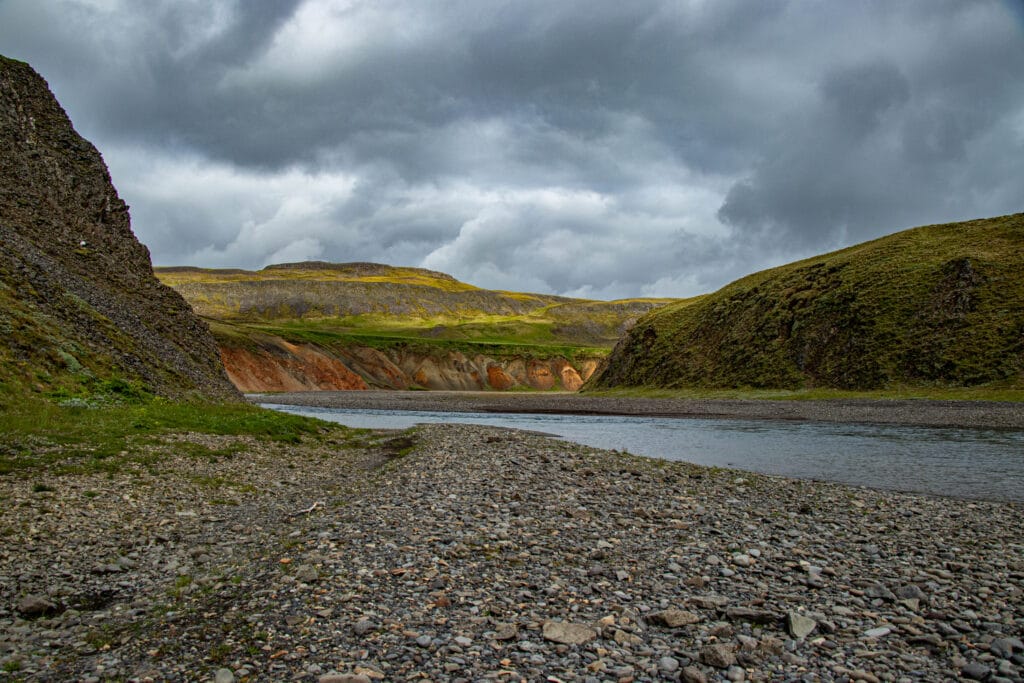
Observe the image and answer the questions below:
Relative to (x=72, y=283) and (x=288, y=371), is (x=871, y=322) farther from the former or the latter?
(x=288, y=371)

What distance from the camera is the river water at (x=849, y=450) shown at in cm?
2031

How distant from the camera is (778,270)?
319 feet

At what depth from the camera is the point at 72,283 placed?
3409cm

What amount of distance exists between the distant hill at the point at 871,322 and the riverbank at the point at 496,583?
177 feet

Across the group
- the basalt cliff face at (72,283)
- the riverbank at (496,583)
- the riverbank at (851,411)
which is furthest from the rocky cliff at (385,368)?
the riverbank at (496,583)

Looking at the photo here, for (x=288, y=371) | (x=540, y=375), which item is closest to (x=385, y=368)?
(x=288, y=371)

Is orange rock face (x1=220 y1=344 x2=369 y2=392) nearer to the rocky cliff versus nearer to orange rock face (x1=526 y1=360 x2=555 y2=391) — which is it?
the rocky cliff

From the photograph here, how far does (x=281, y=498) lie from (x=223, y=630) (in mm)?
8454

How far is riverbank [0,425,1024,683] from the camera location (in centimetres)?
729

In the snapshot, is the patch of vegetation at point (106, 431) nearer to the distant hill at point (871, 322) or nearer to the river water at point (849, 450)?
the river water at point (849, 450)

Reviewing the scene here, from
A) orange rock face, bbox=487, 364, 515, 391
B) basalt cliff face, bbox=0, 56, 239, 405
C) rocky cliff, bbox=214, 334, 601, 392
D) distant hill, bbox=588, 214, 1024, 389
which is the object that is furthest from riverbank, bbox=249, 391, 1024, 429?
orange rock face, bbox=487, 364, 515, 391

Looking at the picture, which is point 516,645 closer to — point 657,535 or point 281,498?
point 657,535

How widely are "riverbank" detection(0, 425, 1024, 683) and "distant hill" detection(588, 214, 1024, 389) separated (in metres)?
53.8

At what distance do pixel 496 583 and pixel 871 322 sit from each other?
72.6 metres
